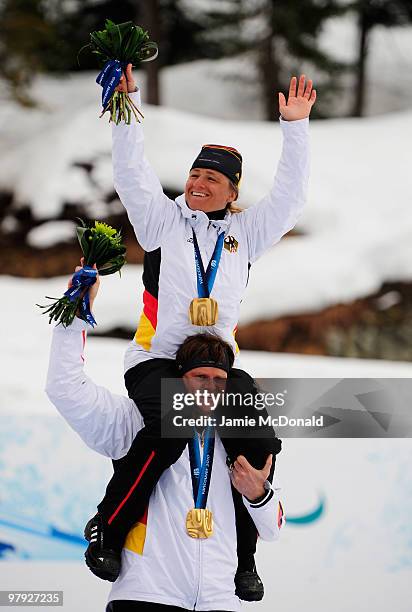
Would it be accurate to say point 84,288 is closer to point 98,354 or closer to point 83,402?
point 83,402

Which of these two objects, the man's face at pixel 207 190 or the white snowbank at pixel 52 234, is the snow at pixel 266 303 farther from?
the man's face at pixel 207 190

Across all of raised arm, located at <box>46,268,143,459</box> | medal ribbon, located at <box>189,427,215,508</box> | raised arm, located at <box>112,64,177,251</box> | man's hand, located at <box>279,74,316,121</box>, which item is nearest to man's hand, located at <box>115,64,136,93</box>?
raised arm, located at <box>112,64,177,251</box>

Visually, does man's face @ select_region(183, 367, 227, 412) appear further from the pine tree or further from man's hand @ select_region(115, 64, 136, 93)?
the pine tree

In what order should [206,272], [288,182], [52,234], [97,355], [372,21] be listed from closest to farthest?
[206,272]
[288,182]
[97,355]
[52,234]
[372,21]

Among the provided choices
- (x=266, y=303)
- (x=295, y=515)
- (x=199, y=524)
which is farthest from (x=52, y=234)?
(x=199, y=524)

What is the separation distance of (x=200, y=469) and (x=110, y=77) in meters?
1.07

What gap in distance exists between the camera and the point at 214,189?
9.25 ft

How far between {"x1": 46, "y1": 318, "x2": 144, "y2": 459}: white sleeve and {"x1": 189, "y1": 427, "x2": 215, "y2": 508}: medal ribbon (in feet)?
0.54

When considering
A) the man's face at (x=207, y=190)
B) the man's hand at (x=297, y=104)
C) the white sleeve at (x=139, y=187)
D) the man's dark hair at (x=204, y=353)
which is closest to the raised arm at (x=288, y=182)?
the man's hand at (x=297, y=104)

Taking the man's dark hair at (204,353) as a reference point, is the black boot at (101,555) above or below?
below

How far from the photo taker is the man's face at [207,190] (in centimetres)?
281

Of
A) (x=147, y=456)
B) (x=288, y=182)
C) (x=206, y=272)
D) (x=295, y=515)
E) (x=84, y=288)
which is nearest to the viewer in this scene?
(x=84, y=288)

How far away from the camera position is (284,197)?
9.43 feet

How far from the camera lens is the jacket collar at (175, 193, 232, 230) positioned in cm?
279
